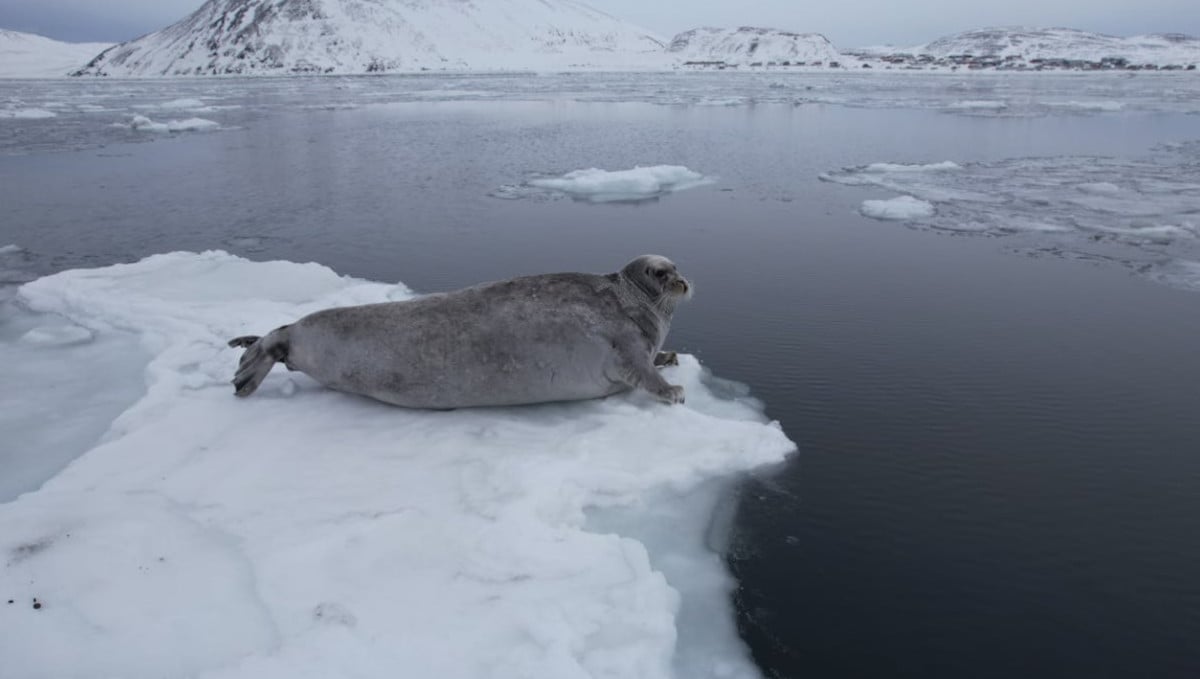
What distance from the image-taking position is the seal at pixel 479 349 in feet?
11.7

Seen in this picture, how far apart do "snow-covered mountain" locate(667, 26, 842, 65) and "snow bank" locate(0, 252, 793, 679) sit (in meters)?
87.6

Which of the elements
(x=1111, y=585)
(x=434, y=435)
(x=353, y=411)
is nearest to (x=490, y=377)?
(x=434, y=435)

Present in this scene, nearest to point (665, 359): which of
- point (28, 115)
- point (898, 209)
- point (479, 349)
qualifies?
point (479, 349)

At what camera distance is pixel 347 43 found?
251ft

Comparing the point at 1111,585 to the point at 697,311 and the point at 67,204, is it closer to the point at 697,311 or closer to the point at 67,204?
the point at 697,311

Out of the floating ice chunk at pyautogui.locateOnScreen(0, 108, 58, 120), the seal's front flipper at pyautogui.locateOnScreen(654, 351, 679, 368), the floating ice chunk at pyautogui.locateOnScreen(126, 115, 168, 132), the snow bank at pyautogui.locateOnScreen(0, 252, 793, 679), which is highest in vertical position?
the floating ice chunk at pyautogui.locateOnScreen(0, 108, 58, 120)

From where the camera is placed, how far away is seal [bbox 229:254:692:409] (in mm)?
3559

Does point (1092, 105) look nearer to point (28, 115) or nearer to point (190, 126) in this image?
point (190, 126)

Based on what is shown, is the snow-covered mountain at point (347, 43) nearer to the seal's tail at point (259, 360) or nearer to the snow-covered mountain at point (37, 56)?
the snow-covered mountain at point (37, 56)

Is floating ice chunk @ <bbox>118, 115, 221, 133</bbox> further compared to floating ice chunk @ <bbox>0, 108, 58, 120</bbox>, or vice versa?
floating ice chunk @ <bbox>0, 108, 58, 120</bbox>

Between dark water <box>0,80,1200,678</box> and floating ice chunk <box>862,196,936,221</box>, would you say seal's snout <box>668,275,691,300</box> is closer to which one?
dark water <box>0,80,1200,678</box>

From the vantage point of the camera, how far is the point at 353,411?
3.58 m

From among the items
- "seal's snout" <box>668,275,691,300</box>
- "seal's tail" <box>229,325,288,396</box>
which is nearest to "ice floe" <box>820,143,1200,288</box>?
"seal's snout" <box>668,275,691,300</box>

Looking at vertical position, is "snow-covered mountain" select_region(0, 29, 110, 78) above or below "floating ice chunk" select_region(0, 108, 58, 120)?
above
